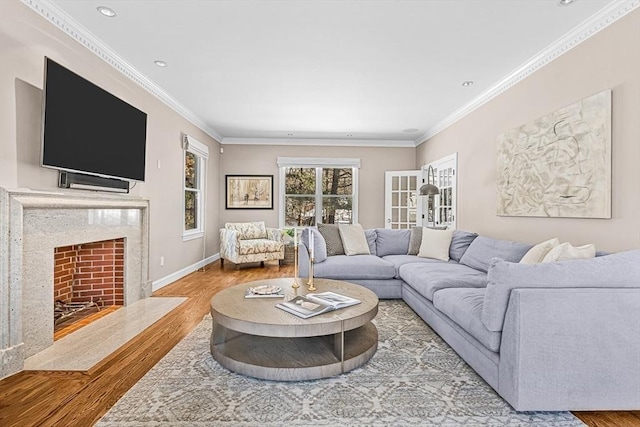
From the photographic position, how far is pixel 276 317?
7.14ft

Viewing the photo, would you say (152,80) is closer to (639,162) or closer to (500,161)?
(500,161)

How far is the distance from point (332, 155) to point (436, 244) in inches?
144

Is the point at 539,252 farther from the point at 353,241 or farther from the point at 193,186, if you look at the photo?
the point at 193,186

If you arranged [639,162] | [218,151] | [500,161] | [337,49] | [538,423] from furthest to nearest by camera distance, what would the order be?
[218,151]
[500,161]
[337,49]
[639,162]
[538,423]

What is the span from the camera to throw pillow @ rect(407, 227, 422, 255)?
474 centimetres

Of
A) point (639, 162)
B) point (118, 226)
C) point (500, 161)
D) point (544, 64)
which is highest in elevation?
point (544, 64)

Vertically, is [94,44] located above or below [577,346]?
above

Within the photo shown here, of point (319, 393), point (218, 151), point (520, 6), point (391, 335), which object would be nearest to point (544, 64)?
point (520, 6)

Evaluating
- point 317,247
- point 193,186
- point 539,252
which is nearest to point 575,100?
point 539,252

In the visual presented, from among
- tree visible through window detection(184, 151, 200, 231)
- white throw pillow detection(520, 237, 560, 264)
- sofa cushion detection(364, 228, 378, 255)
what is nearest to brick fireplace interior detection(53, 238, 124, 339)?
tree visible through window detection(184, 151, 200, 231)

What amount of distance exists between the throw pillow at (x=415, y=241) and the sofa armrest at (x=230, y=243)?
291 cm

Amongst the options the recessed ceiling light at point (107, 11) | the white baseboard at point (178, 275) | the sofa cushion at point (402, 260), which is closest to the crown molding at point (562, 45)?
the sofa cushion at point (402, 260)

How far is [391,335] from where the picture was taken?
2961 mm

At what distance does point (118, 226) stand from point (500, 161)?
4.21 m
